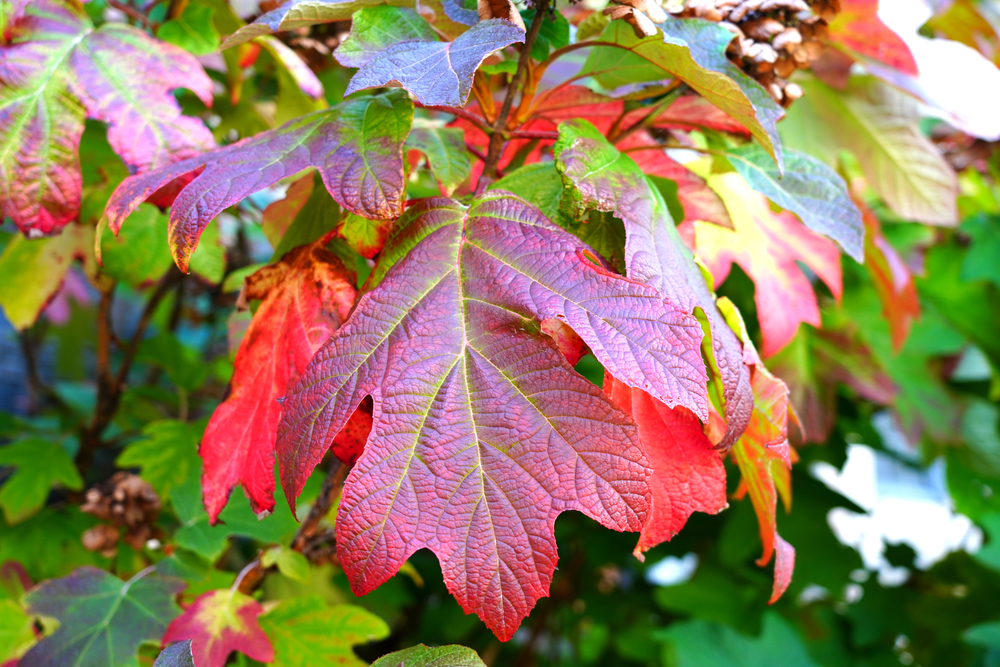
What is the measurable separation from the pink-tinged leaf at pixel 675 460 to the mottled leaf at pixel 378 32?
29 centimetres

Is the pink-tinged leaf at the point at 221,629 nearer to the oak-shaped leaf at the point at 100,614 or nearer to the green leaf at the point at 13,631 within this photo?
the oak-shaped leaf at the point at 100,614

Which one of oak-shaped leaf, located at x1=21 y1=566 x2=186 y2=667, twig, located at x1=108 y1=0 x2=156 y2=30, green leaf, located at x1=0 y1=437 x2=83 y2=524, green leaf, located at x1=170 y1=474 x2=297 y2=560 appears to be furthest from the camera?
green leaf, located at x1=0 y1=437 x2=83 y2=524

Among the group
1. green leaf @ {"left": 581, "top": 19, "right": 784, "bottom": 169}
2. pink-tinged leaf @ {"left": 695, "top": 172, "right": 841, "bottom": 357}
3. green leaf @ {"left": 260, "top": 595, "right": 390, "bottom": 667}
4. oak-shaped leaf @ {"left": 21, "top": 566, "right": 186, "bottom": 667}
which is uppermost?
green leaf @ {"left": 581, "top": 19, "right": 784, "bottom": 169}

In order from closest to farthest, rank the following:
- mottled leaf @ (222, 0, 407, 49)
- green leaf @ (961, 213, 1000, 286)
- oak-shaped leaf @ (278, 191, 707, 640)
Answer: oak-shaped leaf @ (278, 191, 707, 640)
mottled leaf @ (222, 0, 407, 49)
green leaf @ (961, 213, 1000, 286)

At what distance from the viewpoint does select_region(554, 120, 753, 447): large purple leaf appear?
437 mm

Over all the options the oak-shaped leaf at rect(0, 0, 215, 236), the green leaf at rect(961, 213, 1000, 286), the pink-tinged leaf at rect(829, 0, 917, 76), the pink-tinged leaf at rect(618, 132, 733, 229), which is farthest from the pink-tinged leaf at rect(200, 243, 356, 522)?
the green leaf at rect(961, 213, 1000, 286)

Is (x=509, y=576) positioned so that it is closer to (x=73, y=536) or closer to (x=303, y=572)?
(x=303, y=572)

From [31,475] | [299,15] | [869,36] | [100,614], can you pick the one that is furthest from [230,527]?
[869,36]

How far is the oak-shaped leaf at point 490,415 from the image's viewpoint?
1.28 ft

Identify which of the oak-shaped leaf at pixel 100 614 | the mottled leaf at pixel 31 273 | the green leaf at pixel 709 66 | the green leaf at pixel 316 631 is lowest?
the green leaf at pixel 316 631

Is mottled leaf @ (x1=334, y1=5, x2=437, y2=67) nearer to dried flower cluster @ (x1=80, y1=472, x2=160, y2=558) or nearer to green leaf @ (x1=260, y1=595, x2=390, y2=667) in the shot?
green leaf @ (x1=260, y1=595, x2=390, y2=667)

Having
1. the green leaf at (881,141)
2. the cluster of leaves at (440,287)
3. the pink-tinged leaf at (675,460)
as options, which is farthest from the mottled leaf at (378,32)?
the green leaf at (881,141)

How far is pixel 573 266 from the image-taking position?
1.44ft

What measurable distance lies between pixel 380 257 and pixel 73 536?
809 millimetres
